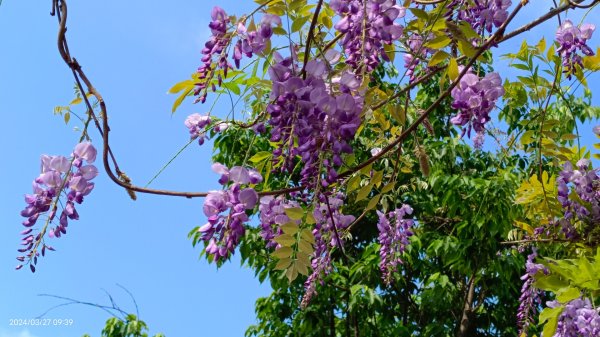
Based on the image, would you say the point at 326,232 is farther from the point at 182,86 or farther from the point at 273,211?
the point at 182,86

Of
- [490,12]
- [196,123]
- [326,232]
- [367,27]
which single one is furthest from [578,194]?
[367,27]

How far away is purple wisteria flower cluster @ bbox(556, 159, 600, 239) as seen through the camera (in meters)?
2.37

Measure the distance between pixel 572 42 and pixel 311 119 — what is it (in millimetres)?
1142

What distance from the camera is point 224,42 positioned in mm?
1319

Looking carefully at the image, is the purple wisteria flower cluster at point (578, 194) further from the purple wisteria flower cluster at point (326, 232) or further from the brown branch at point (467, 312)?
the brown branch at point (467, 312)

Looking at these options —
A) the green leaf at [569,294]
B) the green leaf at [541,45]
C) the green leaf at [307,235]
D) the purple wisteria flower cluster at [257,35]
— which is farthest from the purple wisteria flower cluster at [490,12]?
the green leaf at [569,294]

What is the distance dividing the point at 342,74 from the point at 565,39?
106cm

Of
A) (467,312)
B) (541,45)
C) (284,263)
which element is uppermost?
(467,312)

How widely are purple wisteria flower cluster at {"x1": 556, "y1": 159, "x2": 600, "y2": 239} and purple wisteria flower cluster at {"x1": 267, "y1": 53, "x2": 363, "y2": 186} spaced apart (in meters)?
1.46

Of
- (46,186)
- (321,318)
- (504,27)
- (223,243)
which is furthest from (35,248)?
(321,318)

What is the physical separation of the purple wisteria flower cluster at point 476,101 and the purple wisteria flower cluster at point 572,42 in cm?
82

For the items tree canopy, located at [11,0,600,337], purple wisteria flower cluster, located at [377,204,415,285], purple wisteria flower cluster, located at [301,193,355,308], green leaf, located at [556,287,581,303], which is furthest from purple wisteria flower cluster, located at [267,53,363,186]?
purple wisteria flower cluster, located at [377,204,415,285]

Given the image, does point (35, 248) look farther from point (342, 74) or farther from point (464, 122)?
point (464, 122)

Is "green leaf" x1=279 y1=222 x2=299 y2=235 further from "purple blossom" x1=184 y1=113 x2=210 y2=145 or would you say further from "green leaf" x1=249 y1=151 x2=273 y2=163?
"purple blossom" x1=184 y1=113 x2=210 y2=145
